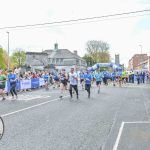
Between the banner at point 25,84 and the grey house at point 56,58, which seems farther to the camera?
the grey house at point 56,58

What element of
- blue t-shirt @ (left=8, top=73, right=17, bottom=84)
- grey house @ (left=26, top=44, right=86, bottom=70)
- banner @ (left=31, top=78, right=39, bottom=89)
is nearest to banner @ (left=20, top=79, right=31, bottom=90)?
banner @ (left=31, top=78, right=39, bottom=89)

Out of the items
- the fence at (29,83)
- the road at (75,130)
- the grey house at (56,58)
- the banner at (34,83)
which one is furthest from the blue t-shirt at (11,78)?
the grey house at (56,58)

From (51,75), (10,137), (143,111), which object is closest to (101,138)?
(10,137)

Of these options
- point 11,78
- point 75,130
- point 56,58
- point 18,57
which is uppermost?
point 18,57

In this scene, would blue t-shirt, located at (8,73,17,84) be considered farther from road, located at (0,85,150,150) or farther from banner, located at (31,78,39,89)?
banner, located at (31,78,39,89)

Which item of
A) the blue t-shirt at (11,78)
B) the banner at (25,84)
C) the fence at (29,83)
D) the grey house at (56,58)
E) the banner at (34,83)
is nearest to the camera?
the blue t-shirt at (11,78)

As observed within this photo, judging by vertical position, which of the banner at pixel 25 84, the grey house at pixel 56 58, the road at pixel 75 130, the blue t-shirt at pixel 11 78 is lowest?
the road at pixel 75 130

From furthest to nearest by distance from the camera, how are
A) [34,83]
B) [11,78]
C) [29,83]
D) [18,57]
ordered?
[18,57]
[34,83]
[29,83]
[11,78]

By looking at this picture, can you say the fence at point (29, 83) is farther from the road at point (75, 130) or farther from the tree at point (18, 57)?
the tree at point (18, 57)

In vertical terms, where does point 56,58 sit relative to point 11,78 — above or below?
above

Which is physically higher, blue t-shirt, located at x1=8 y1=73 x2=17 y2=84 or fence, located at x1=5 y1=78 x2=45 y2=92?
blue t-shirt, located at x1=8 y1=73 x2=17 y2=84

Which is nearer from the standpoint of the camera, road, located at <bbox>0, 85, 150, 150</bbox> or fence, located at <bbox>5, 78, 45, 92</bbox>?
road, located at <bbox>0, 85, 150, 150</bbox>

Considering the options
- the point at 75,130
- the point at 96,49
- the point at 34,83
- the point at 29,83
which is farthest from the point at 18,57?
the point at 75,130

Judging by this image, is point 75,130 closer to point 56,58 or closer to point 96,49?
point 96,49
